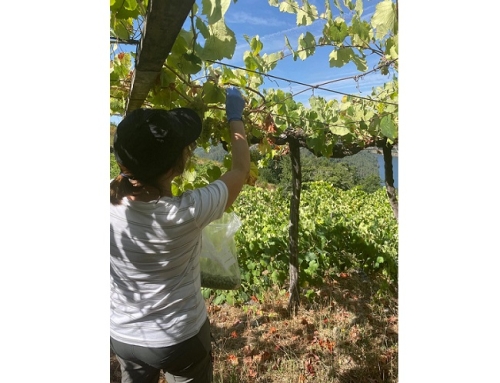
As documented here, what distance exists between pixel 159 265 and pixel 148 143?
1.04ft

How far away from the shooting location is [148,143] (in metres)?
0.85

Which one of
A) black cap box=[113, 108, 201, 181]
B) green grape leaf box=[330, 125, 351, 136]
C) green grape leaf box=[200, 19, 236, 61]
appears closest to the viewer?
black cap box=[113, 108, 201, 181]

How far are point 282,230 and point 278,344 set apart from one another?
1655mm

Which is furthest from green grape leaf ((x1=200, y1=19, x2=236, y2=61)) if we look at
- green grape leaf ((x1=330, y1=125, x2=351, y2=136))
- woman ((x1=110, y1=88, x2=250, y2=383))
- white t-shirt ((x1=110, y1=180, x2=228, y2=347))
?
green grape leaf ((x1=330, y1=125, x2=351, y2=136))

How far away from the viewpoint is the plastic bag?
4.20 ft

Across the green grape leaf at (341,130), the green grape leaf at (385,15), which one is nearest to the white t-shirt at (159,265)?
the green grape leaf at (385,15)

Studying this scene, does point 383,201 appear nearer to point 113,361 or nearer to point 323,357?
point 323,357

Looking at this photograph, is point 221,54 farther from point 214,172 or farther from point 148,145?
point 214,172

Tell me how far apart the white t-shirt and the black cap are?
0.28ft

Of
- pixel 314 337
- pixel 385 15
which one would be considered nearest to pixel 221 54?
pixel 385 15

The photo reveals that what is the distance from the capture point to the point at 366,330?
224 centimetres

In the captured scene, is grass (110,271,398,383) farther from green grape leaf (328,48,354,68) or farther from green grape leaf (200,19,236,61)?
green grape leaf (200,19,236,61)
